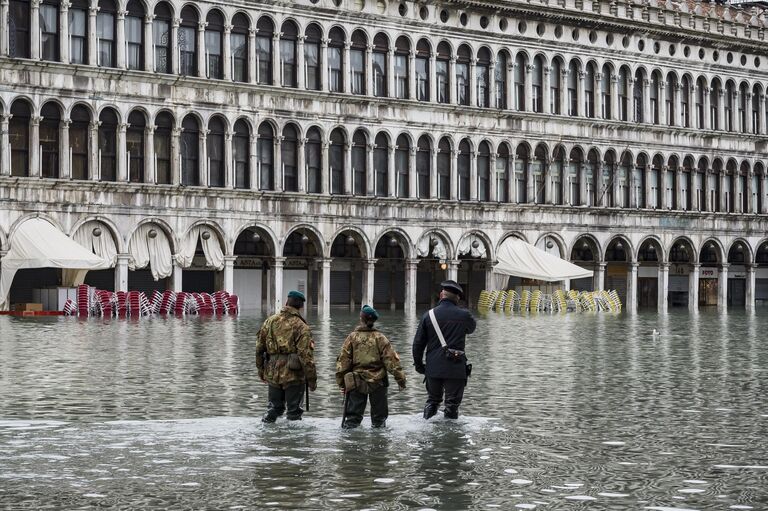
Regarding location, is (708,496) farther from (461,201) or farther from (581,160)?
(581,160)

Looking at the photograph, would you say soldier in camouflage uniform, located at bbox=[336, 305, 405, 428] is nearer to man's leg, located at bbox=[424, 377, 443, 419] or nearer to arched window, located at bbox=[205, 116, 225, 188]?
man's leg, located at bbox=[424, 377, 443, 419]

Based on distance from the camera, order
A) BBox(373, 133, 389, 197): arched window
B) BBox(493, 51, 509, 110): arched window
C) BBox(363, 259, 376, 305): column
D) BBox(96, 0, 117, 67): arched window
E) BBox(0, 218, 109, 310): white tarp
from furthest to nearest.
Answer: BBox(493, 51, 509, 110): arched window → BBox(373, 133, 389, 197): arched window → BBox(363, 259, 376, 305): column → BBox(96, 0, 117, 67): arched window → BBox(0, 218, 109, 310): white tarp

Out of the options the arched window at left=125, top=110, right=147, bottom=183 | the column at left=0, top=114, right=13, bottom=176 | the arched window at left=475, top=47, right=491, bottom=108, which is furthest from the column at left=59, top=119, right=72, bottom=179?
the arched window at left=475, top=47, right=491, bottom=108

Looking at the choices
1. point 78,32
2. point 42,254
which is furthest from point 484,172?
point 42,254

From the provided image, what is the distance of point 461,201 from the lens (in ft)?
192

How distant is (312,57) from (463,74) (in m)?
7.30

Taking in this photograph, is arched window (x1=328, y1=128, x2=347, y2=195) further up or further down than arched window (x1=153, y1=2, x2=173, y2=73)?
further down

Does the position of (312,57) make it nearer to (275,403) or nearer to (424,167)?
(424,167)

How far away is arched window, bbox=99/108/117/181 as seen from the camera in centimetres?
4891

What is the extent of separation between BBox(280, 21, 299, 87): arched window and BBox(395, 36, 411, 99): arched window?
4688 millimetres

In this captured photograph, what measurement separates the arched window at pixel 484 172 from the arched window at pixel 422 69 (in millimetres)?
3509

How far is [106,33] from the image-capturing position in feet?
161

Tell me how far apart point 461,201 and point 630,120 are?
10380 mm

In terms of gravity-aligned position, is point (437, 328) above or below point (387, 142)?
below
